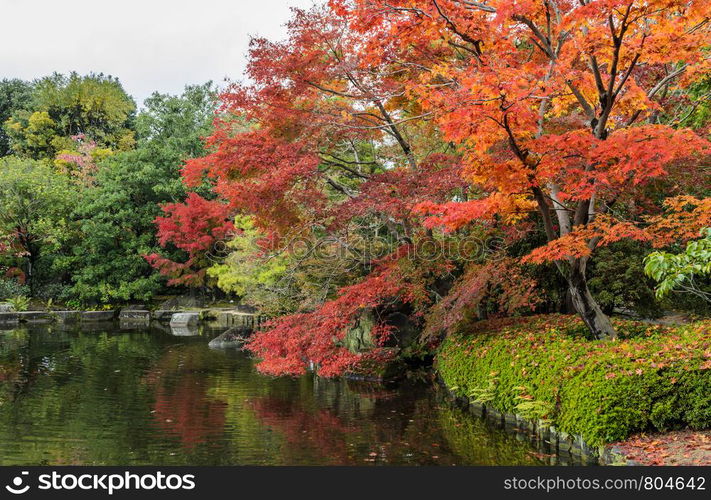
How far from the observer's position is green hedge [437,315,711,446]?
5758mm

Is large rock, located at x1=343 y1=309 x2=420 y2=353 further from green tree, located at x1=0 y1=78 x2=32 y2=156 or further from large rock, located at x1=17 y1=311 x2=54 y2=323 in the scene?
green tree, located at x1=0 y1=78 x2=32 y2=156

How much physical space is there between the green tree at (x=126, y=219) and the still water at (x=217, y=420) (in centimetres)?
1014

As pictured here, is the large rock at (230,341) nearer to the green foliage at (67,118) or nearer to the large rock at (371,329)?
the large rock at (371,329)

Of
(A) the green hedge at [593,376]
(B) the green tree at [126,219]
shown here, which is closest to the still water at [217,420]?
(A) the green hedge at [593,376]

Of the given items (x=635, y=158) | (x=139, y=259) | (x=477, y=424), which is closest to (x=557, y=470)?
(x=477, y=424)

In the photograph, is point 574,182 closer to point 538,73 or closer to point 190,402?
point 538,73

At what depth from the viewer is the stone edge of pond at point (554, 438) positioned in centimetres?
572

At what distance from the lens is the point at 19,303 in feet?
72.1

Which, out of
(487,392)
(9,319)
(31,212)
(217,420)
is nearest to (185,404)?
(217,420)

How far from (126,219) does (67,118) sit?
1077cm

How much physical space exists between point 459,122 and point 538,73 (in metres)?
1.63

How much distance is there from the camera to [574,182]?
7.41 meters

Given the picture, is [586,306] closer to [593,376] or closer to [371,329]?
[593,376]

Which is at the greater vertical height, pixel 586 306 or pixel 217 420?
pixel 586 306
